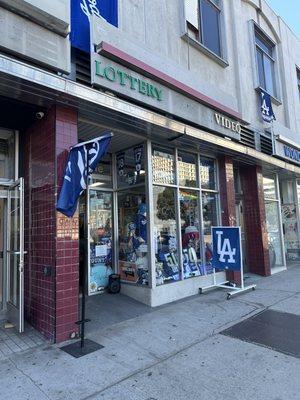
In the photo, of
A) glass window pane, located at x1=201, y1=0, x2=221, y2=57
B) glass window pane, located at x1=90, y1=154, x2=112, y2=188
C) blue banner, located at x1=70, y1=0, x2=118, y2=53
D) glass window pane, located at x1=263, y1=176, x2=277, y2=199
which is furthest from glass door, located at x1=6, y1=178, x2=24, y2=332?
glass window pane, located at x1=263, y1=176, x2=277, y2=199

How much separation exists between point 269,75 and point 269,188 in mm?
4161

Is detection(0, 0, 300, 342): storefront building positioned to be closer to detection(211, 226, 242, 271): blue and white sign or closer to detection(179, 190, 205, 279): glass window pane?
detection(179, 190, 205, 279): glass window pane

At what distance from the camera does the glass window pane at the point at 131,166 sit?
25.3 ft

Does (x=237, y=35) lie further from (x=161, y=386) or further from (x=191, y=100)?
(x=161, y=386)

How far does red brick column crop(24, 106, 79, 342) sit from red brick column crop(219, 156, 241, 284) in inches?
200

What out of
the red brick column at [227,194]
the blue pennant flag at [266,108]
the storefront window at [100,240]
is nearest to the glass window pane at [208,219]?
the red brick column at [227,194]

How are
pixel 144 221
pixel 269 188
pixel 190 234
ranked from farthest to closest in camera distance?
pixel 269 188 → pixel 190 234 → pixel 144 221

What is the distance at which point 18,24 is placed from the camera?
15.9 ft

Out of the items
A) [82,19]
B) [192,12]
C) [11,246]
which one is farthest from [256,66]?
[11,246]

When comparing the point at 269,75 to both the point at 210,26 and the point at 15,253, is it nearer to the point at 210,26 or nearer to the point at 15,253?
the point at 210,26

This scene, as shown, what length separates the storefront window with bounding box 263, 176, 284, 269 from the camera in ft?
39.4

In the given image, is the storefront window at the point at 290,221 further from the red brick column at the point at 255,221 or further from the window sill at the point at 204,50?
the window sill at the point at 204,50

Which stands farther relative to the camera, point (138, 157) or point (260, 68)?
point (260, 68)

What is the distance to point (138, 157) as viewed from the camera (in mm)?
7781
